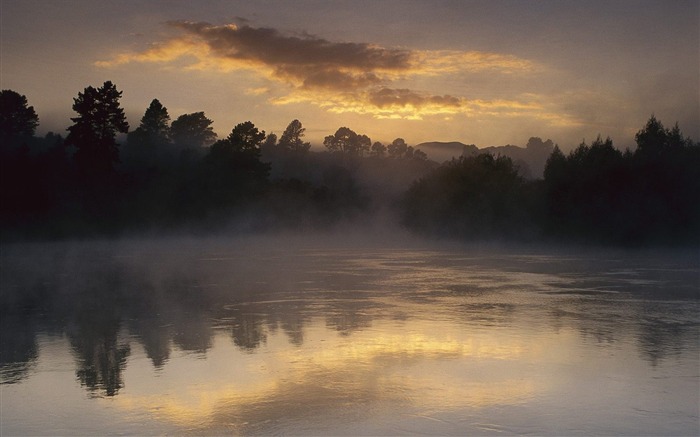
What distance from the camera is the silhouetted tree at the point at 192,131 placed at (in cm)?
17538

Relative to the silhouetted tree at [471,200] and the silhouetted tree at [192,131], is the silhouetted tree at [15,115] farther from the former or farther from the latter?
the silhouetted tree at [471,200]

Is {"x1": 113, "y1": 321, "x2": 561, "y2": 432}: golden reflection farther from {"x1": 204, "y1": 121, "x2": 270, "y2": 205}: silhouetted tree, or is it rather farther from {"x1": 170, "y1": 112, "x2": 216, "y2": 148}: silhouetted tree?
{"x1": 170, "y1": 112, "x2": 216, "y2": 148}: silhouetted tree

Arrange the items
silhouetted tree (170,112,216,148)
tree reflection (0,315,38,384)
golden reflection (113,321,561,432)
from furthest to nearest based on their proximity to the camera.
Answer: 1. silhouetted tree (170,112,216,148)
2. tree reflection (0,315,38,384)
3. golden reflection (113,321,561,432)

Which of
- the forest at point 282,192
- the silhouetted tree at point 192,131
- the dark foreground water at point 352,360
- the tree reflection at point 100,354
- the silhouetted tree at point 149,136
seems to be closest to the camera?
the dark foreground water at point 352,360

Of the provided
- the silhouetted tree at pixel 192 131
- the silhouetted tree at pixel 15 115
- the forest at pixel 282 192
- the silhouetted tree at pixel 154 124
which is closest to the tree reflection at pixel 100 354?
the forest at pixel 282 192

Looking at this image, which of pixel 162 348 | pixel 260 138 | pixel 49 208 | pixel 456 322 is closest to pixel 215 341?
pixel 162 348

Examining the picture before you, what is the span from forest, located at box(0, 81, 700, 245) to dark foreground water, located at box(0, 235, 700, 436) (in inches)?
1784

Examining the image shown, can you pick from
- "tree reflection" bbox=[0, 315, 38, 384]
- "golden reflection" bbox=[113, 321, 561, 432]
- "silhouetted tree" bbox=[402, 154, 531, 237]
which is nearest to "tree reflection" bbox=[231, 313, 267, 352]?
"golden reflection" bbox=[113, 321, 561, 432]

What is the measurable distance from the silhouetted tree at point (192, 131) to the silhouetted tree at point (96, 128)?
83.4m

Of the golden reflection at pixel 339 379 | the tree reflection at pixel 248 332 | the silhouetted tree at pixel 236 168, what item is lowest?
the tree reflection at pixel 248 332

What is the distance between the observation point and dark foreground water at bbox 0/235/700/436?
9047mm

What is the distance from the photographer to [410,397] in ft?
32.9

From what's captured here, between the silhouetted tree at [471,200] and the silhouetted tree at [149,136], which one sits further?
the silhouetted tree at [149,136]

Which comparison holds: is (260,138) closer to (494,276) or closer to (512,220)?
(512,220)
